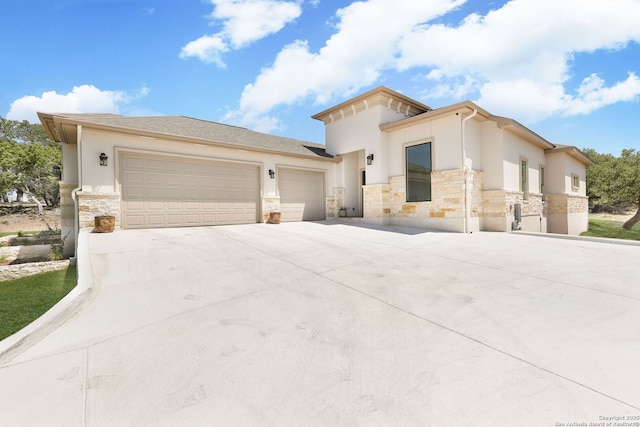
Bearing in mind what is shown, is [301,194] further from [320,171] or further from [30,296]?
[30,296]

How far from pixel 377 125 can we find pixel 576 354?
10.6 meters

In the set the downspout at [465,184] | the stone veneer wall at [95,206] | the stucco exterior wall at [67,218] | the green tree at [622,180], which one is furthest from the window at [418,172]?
the green tree at [622,180]

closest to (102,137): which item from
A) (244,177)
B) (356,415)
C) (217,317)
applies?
(244,177)

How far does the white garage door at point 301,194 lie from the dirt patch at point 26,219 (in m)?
13.8

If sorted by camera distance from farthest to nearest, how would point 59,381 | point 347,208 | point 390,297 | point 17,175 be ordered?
point 17,175 → point 347,208 → point 390,297 → point 59,381

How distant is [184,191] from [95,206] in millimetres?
2512

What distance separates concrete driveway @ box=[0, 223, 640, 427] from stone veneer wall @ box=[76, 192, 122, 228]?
172 inches

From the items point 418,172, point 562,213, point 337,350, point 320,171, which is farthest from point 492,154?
point 337,350

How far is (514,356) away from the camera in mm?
2197

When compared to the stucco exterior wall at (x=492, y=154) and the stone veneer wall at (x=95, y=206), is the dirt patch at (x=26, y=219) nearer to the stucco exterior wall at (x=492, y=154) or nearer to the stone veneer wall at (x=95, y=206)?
the stone veneer wall at (x=95, y=206)

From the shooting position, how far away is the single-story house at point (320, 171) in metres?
8.43

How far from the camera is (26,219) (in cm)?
1986

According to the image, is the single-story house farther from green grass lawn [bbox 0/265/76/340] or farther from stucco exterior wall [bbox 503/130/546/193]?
green grass lawn [bbox 0/265/76/340]

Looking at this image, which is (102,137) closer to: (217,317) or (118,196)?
(118,196)
